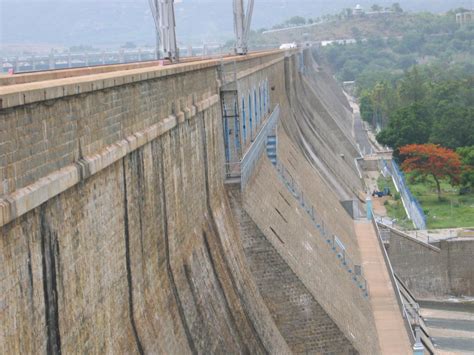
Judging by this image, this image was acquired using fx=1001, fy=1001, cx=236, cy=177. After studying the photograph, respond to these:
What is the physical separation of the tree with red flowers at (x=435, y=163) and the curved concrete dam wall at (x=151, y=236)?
957 inches

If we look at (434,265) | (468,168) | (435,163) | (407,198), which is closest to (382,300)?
(434,265)

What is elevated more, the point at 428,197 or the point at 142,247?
the point at 142,247

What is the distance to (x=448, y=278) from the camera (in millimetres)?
37125

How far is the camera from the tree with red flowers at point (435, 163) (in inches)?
1951

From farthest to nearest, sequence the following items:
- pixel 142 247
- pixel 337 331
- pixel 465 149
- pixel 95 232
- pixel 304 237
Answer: pixel 465 149
pixel 304 237
pixel 337 331
pixel 142 247
pixel 95 232

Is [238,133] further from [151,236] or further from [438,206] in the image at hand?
[438,206]

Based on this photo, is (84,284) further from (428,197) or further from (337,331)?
(428,197)

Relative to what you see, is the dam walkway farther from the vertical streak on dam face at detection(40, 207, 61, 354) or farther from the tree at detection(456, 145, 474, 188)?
the tree at detection(456, 145, 474, 188)

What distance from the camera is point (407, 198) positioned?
4622cm

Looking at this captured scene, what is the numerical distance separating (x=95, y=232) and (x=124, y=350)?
4.74 ft

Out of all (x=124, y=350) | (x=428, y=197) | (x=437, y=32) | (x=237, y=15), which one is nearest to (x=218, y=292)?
(x=124, y=350)

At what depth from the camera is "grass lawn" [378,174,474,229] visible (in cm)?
4419

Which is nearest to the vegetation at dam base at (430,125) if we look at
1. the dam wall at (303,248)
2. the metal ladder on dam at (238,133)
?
the dam wall at (303,248)

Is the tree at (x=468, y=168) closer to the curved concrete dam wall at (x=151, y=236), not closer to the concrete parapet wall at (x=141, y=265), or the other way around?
the curved concrete dam wall at (x=151, y=236)
